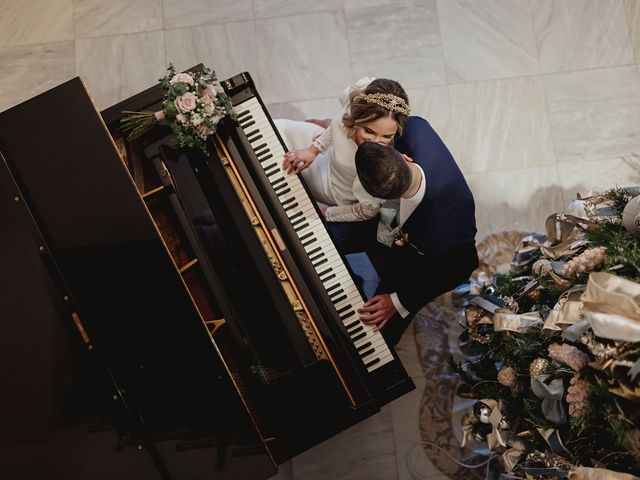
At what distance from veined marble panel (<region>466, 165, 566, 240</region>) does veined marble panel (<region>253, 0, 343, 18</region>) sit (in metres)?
1.54

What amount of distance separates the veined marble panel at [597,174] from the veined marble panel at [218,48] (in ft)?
7.28

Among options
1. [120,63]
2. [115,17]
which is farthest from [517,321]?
[115,17]

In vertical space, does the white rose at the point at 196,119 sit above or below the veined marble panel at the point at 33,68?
below

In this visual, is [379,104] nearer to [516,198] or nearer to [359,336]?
[359,336]

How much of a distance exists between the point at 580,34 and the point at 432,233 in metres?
2.24

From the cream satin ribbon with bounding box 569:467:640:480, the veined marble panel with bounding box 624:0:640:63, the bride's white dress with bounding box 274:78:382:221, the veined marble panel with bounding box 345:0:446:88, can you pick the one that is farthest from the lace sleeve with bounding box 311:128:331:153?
the veined marble panel with bounding box 624:0:640:63

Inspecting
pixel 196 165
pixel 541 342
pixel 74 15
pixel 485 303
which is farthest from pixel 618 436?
pixel 74 15

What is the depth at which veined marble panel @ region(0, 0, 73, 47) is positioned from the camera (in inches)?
165

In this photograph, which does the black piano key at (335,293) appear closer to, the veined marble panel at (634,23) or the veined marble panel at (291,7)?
the veined marble panel at (291,7)

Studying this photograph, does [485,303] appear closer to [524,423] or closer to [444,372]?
[524,423]

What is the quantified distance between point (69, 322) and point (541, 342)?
6.72ft

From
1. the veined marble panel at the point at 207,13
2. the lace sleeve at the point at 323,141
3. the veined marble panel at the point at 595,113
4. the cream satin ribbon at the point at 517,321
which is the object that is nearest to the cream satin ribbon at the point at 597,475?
the cream satin ribbon at the point at 517,321

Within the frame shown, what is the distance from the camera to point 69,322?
104 inches

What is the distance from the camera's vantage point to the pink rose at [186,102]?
2830mm
